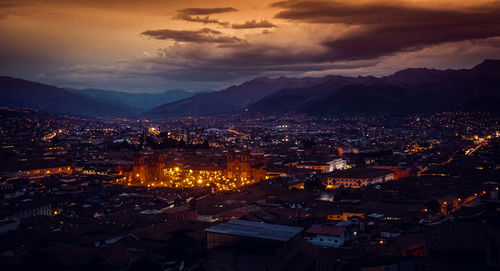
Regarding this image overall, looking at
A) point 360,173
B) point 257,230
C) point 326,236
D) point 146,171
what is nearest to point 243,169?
point 146,171

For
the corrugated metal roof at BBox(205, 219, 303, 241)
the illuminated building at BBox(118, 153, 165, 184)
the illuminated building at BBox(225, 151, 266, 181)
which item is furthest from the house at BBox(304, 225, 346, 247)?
the illuminated building at BBox(118, 153, 165, 184)

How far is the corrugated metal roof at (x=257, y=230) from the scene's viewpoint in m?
14.3

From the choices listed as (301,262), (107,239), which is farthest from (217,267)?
(107,239)

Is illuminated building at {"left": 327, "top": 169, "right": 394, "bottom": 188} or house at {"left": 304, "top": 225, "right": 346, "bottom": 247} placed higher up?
house at {"left": 304, "top": 225, "right": 346, "bottom": 247}

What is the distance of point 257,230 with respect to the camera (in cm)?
1498

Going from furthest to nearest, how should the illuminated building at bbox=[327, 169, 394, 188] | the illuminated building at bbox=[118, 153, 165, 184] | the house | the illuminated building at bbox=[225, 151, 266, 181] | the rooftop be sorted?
1. the illuminated building at bbox=[225, 151, 266, 181]
2. the illuminated building at bbox=[118, 153, 165, 184]
3. the rooftop
4. the illuminated building at bbox=[327, 169, 394, 188]
5. the house

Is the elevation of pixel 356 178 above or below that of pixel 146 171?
below

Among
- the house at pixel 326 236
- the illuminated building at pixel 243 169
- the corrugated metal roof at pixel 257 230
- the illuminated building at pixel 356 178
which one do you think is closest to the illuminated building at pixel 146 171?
the illuminated building at pixel 243 169

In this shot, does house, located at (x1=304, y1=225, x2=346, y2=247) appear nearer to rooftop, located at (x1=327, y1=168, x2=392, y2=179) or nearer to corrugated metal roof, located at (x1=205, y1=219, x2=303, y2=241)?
corrugated metal roof, located at (x1=205, y1=219, x2=303, y2=241)

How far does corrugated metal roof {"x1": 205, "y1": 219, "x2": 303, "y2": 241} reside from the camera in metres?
14.3

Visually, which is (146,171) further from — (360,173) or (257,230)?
(257,230)

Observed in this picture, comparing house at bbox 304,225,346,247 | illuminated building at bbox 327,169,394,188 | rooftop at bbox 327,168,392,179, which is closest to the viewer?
house at bbox 304,225,346,247

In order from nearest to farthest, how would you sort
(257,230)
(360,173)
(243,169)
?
(257,230), (360,173), (243,169)

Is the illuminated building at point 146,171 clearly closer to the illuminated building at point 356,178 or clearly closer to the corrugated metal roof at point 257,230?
the illuminated building at point 356,178
